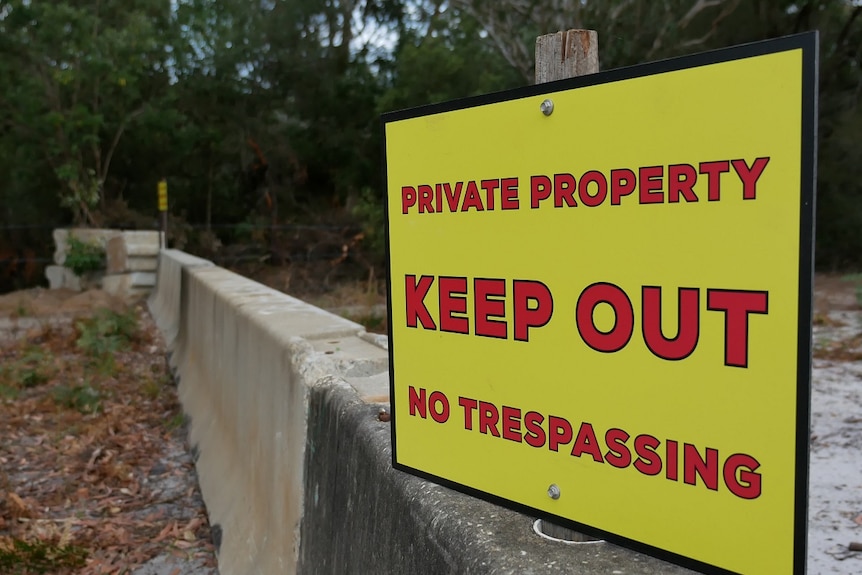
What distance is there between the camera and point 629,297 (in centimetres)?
141

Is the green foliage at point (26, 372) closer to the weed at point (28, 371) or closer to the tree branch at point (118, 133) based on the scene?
the weed at point (28, 371)

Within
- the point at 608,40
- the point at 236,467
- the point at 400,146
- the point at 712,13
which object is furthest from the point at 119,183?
the point at 400,146

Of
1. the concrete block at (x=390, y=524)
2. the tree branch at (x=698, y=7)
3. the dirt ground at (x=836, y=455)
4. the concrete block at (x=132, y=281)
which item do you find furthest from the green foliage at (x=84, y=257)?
the concrete block at (x=390, y=524)

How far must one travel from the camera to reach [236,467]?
400cm

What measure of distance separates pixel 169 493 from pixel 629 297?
414 centimetres

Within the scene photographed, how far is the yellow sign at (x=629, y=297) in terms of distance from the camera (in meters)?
1.20

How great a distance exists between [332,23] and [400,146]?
75.3ft

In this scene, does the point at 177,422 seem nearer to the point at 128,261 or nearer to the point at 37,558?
the point at 37,558

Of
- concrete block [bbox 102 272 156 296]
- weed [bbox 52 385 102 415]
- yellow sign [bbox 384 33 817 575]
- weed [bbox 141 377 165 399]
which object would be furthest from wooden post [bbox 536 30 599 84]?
concrete block [bbox 102 272 156 296]

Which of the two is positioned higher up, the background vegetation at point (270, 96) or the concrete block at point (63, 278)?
the background vegetation at point (270, 96)

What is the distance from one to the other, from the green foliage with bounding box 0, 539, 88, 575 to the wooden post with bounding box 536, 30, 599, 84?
341cm

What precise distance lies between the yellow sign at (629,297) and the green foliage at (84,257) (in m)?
14.9

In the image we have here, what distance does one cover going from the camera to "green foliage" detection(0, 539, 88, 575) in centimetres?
367

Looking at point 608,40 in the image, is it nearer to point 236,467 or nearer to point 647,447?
point 236,467
